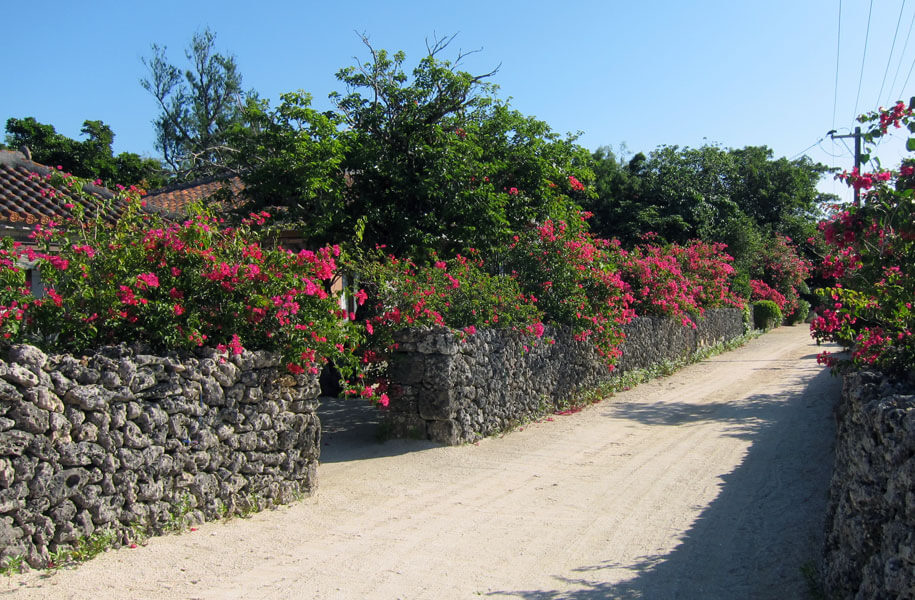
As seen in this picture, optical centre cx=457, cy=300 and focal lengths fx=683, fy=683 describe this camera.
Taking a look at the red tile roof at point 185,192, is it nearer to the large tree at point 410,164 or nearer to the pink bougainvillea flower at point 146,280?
the large tree at point 410,164

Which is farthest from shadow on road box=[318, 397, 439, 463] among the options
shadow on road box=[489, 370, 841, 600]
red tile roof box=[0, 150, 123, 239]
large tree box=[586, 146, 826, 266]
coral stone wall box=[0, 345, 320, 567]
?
large tree box=[586, 146, 826, 266]

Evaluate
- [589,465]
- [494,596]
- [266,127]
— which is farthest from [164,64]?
[494,596]

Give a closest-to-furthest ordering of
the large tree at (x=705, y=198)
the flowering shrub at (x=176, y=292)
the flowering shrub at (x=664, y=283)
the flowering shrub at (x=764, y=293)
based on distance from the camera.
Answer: the flowering shrub at (x=176, y=292) < the flowering shrub at (x=664, y=283) < the large tree at (x=705, y=198) < the flowering shrub at (x=764, y=293)

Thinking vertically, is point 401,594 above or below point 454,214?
below

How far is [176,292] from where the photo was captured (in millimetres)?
5871

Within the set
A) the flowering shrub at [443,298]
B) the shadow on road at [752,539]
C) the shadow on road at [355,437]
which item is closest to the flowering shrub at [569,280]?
the flowering shrub at [443,298]

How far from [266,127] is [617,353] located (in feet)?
25.4

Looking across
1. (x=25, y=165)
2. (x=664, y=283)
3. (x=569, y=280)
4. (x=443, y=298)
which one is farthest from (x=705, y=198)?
(x=25, y=165)

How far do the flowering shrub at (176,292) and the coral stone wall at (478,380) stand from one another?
207 centimetres

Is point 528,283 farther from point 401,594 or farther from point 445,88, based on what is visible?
point 401,594

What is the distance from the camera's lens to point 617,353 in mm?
13430

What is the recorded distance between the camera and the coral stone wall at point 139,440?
14.7 ft

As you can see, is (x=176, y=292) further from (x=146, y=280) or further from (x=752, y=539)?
(x=752, y=539)

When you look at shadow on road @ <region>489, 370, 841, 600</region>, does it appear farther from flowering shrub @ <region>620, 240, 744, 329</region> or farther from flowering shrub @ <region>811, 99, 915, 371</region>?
flowering shrub @ <region>620, 240, 744, 329</region>
